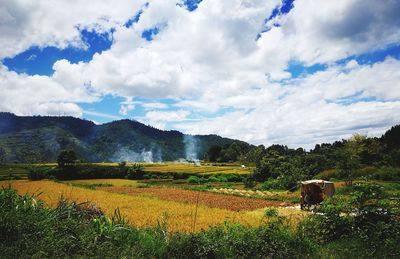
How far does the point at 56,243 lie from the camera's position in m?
8.42

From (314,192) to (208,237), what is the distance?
15.8m

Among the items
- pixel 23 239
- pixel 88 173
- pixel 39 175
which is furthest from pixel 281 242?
pixel 88 173

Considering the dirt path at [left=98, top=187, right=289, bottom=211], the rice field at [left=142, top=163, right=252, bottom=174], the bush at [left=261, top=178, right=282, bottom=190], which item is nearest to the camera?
the dirt path at [left=98, top=187, right=289, bottom=211]

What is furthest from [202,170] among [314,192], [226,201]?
[314,192]

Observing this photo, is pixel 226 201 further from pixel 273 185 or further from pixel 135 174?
pixel 135 174

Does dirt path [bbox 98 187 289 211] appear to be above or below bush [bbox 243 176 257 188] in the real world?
below

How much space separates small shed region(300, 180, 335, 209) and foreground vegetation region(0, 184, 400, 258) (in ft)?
40.5

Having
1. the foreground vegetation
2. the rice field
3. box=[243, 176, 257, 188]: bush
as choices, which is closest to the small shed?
the foreground vegetation

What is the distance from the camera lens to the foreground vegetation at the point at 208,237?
8.61 m

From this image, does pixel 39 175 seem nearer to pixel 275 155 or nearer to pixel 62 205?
pixel 275 155

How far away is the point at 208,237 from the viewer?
10.6 m

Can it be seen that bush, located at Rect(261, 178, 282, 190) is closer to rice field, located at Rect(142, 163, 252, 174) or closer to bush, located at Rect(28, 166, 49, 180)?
rice field, located at Rect(142, 163, 252, 174)

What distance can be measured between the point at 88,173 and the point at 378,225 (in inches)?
2577

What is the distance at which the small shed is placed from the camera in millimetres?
24125
